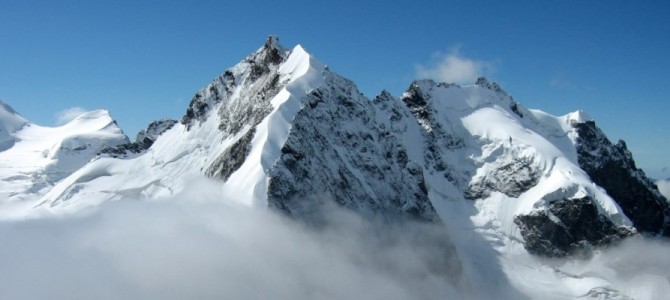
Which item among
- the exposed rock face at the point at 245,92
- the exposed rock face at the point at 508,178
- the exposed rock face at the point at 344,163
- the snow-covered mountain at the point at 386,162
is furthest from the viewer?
the exposed rock face at the point at 508,178

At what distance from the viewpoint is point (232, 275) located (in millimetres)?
90812

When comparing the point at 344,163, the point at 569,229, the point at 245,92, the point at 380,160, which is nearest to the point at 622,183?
the point at 569,229

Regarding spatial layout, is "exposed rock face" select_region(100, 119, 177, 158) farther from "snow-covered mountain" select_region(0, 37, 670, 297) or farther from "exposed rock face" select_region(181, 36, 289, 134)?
"exposed rock face" select_region(181, 36, 289, 134)

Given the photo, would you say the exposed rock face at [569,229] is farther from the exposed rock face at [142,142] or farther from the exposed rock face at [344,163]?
the exposed rock face at [142,142]

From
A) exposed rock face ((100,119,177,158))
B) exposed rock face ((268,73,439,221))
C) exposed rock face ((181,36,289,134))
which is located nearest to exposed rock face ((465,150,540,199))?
exposed rock face ((268,73,439,221))

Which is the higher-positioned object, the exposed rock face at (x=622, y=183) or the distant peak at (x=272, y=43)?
the exposed rock face at (x=622, y=183)

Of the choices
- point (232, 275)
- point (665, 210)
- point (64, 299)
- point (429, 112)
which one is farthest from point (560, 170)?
point (64, 299)

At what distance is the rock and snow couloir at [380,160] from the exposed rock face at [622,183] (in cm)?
40

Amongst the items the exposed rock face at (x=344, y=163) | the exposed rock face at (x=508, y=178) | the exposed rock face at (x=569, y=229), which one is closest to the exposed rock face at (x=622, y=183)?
the exposed rock face at (x=508, y=178)

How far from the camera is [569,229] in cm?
15288

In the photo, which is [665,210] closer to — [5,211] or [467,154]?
[467,154]

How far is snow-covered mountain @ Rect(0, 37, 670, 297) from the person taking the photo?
11188 centimetres

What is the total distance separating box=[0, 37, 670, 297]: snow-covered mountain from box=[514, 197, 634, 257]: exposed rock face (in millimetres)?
238

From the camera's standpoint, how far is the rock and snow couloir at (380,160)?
112 metres
